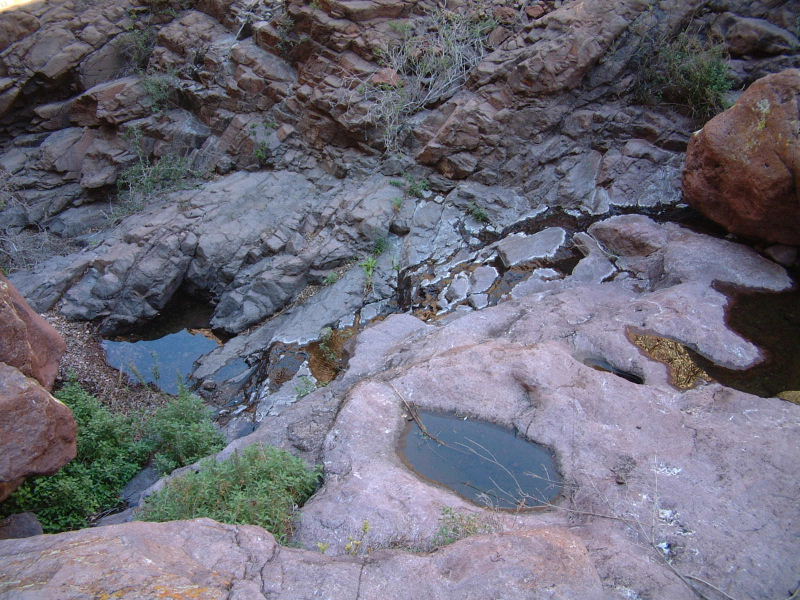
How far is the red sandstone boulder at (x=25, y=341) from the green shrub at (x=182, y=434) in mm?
1298

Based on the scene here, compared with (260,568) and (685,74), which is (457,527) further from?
(685,74)

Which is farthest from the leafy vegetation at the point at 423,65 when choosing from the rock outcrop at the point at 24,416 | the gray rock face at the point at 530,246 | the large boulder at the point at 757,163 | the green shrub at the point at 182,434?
the rock outcrop at the point at 24,416

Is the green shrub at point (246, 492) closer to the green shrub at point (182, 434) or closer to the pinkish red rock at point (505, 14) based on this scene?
the green shrub at point (182, 434)

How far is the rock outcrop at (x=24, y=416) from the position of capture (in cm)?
369

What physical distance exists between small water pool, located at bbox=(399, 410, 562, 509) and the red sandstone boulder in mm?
2810

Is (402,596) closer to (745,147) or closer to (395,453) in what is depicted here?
(395,453)

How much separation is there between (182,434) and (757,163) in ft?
21.5

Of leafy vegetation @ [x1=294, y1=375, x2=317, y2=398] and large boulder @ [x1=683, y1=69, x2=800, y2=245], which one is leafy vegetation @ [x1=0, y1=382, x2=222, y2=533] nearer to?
leafy vegetation @ [x1=294, y1=375, x2=317, y2=398]

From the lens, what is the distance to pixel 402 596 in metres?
2.62

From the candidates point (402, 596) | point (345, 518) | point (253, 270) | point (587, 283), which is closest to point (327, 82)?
point (253, 270)

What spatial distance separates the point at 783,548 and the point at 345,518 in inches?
98.9

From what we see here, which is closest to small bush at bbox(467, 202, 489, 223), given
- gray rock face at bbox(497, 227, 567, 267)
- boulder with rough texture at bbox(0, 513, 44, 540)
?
gray rock face at bbox(497, 227, 567, 267)

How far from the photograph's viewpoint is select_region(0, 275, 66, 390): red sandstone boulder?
3.93m

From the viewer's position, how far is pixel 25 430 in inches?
148
